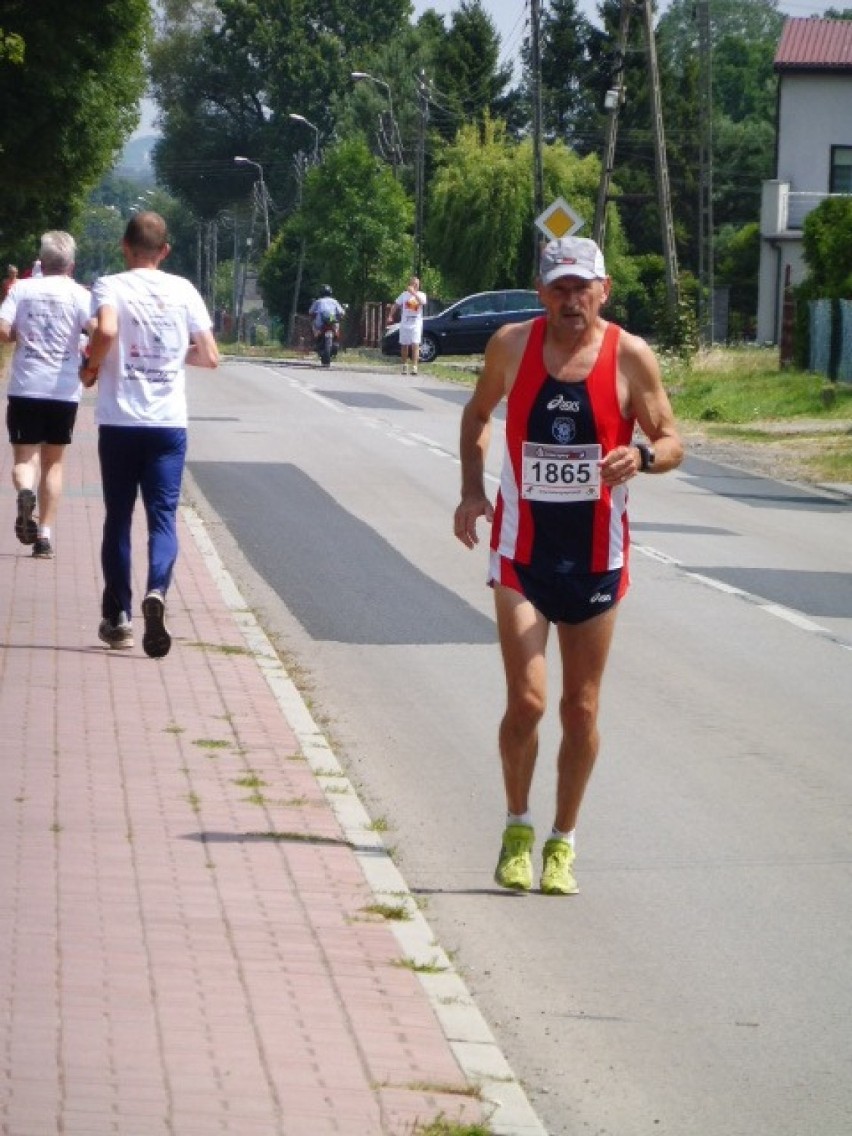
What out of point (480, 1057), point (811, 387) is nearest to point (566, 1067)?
point (480, 1057)

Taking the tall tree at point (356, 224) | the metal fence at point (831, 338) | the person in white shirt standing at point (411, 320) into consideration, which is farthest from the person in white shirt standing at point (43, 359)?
the tall tree at point (356, 224)

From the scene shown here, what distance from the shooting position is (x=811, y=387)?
35750mm

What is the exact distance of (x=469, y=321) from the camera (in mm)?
50562

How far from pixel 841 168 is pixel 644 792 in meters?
56.5

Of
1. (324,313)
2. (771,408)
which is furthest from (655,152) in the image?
(771,408)

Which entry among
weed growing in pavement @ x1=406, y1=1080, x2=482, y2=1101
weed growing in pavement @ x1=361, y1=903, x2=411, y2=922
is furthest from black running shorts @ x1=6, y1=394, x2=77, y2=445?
weed growing in pavement @ x1=406, y1=1080, x2=482, y2=1101

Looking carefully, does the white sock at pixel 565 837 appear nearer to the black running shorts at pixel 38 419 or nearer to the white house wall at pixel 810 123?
the black running shorts at pixel 38 419

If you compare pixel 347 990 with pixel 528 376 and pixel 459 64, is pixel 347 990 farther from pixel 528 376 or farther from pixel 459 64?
pixel 459 64

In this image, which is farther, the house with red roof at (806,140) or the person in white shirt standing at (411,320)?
the house with red roof at (806,140)

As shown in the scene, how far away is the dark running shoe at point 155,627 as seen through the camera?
389 inches

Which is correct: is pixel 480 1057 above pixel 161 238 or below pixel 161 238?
below

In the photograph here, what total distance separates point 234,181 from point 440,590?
103 meters

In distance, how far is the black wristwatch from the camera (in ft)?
21.3

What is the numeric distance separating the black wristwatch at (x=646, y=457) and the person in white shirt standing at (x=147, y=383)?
3.81 meters
